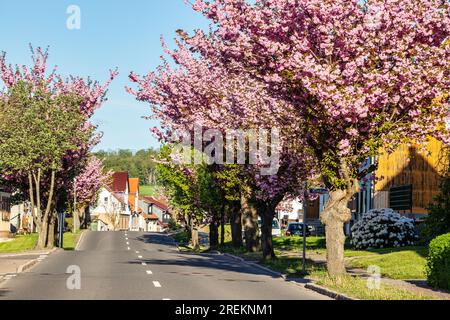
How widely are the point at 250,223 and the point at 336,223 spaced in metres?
22.9

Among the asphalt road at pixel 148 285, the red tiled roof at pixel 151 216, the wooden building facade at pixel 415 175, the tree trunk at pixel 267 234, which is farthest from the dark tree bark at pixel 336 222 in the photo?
the red tiled roof at pixel 151 216

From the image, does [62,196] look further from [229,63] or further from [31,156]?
[229,63]

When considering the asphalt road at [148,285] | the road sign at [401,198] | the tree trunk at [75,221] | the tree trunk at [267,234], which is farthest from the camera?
the tree trunk at [75,221]

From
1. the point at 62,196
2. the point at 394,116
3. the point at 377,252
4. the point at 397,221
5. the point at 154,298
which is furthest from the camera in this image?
the point at 62,196

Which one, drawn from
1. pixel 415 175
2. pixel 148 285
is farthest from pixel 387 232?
pixel 148 285

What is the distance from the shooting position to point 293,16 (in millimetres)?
21812

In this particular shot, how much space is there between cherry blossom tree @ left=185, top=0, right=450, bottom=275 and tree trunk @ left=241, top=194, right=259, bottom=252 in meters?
22.7

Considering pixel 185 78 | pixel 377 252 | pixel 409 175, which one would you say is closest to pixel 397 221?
pixel 377 252

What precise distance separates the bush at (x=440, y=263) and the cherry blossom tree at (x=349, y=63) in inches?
115

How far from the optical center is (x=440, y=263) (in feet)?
72.1

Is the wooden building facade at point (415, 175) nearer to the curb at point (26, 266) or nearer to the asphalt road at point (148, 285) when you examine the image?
the asphalt road at point (148, 285)

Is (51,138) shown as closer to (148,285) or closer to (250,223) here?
(250,223)

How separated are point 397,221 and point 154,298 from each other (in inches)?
1103

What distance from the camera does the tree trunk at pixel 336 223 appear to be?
24219 millimetres
